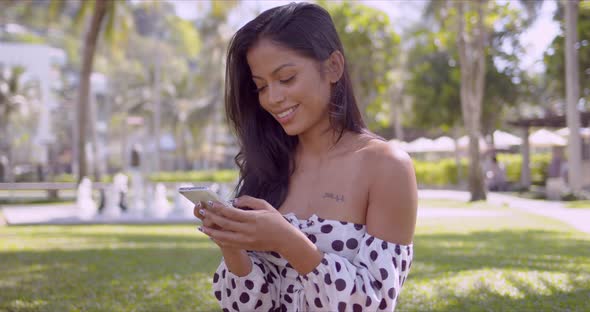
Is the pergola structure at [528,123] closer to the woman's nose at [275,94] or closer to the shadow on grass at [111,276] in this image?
the shadow on grass at [111,276]

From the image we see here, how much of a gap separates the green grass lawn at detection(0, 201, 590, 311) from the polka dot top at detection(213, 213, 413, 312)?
286 centimetres

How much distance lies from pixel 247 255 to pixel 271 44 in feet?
2.33

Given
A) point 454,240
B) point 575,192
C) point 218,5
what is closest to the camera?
point 454,240

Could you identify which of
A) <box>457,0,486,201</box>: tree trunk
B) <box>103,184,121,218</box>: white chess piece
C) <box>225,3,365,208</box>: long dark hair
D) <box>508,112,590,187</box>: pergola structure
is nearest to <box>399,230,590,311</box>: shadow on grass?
<box>225,3,365,208</box>: long dark hair

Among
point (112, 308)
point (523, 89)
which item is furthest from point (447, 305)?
point (523, 89)

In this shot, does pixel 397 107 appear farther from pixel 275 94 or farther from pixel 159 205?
pixel 275 94

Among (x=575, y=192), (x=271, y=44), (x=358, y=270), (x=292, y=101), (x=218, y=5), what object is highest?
(x=218, y=5)

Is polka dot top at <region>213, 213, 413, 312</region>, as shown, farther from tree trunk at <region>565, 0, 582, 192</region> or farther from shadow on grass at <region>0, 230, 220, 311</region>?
tree trunk at <region>565, 0, 582, 192</region>

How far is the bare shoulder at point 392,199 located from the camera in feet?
6.97

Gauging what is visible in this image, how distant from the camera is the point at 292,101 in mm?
2346

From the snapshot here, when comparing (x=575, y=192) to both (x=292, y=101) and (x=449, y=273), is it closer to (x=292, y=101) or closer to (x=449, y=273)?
(x=449, y=273)

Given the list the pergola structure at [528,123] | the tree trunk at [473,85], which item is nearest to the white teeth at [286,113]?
the tree trunk at [473,85]

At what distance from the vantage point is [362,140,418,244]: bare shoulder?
2125 millimetres

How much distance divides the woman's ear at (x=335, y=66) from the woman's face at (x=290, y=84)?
3 centimetres
